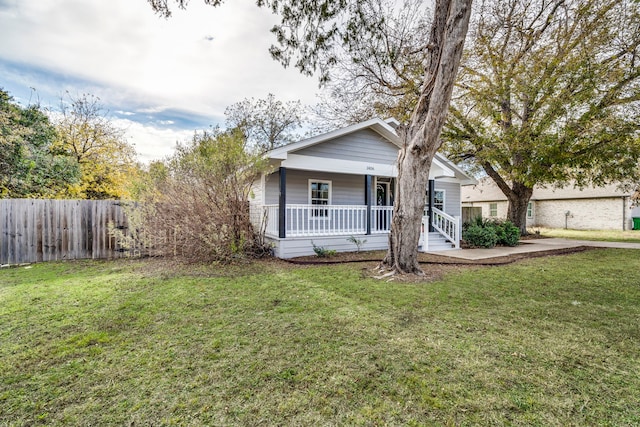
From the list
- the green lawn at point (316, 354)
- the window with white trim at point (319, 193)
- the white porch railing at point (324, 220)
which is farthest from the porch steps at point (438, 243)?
the green lawn at point (316, 354)

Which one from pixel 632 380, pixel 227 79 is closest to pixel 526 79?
pixel 227 79

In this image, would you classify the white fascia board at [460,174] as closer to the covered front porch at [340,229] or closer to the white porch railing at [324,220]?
the covered front porch at [340,229]

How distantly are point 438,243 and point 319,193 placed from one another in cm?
495

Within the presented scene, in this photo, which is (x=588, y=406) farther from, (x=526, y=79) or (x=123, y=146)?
(x=123, y=146)

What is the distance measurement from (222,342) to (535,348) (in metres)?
3.38

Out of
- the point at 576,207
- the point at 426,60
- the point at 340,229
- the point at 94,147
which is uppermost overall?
the point at 426,60

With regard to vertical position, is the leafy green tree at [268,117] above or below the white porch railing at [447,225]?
above

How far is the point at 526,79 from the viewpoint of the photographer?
11820 mm

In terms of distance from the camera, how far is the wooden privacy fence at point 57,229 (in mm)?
7438

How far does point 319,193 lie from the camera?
11.3m

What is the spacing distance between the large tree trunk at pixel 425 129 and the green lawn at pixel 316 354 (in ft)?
4.54

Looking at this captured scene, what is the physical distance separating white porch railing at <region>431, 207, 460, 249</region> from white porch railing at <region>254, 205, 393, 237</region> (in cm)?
203

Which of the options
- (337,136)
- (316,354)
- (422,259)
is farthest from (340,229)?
(316,354)

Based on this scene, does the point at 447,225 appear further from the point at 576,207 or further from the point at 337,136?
the point at 576,207
